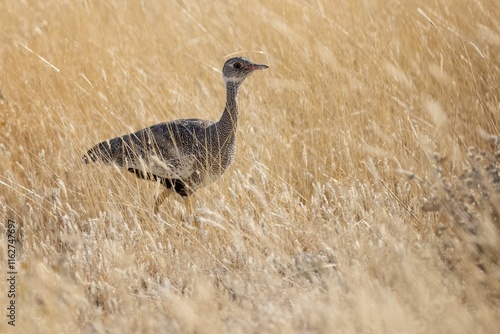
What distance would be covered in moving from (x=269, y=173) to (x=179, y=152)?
0.60 m

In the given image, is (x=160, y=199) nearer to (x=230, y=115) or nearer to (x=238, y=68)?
(x=230, y=115)

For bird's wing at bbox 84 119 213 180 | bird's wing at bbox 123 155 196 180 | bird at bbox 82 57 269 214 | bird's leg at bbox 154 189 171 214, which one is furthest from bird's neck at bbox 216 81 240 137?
bird's leg at bbox 154 189 171 214

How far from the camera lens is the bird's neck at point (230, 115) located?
5.13 meters

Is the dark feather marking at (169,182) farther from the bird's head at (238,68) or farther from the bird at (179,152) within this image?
the bird's head at (238,68)

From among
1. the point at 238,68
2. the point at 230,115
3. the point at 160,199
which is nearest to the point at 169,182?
the point at 160,199

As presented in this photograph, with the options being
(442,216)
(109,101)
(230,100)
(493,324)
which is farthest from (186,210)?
(493,324)

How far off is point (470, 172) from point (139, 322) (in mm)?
1560

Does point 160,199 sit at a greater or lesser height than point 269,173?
lesser

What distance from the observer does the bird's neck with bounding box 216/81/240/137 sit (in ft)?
16.8

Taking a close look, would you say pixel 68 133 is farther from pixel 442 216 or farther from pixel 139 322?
pixel 442 216

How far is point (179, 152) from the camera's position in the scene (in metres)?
5.09

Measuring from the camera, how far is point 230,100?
5.32 metres

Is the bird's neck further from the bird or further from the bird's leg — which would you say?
the bird's leg

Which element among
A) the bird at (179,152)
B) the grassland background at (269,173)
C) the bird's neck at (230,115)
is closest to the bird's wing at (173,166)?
the bird at (179,152)
